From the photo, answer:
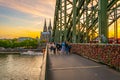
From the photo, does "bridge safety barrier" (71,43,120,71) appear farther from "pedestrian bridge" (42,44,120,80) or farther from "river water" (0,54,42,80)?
"river water" (0,54,42,80)

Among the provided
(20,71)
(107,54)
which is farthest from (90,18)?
(20,71)

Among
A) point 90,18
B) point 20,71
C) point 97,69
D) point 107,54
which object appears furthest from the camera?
point 20,71

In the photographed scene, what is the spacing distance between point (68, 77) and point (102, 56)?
453 centimetres

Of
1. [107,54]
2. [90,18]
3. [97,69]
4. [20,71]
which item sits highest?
[90,18]

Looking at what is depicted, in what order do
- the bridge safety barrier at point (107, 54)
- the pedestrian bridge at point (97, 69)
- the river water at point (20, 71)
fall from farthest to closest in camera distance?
the river water at point (20, 71), the bridge safety barrier at point (107, 54), the pedestrian bridge at point (97, 69)

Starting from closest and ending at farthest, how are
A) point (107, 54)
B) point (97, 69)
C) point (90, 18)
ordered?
point (97, 69)
point (107, 54)
point (90, 18)

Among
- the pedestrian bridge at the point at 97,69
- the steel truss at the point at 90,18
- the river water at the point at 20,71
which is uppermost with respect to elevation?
the steel truss at the point at 90,18

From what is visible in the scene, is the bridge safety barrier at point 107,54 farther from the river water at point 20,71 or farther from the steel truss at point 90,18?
the river water at point 20,71

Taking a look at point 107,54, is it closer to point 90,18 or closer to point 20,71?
point 90,18

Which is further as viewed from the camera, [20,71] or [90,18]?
[20,71]

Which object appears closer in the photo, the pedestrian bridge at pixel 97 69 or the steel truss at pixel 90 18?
the pedestrian bridge at pixel 97 69

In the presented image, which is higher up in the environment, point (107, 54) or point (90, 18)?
point (90, 18)

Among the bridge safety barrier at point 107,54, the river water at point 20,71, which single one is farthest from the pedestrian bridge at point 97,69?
the river water at point 20,71

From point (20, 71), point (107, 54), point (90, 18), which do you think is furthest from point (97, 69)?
point (20, 71)
